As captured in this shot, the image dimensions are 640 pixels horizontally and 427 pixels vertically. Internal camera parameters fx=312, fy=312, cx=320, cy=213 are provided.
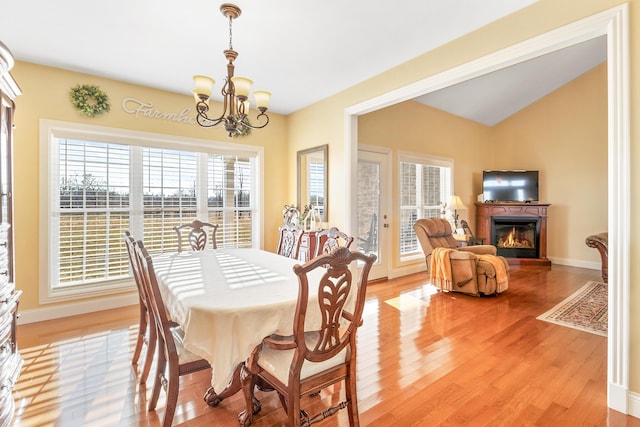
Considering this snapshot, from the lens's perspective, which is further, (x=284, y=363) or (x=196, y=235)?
(x=196, y=235)

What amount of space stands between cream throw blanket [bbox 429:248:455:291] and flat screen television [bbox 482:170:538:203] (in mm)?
3225

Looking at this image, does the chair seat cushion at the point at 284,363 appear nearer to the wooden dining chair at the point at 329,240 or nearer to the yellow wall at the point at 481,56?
the wooden dining chair at the point at 329,240

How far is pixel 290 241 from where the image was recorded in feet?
11.2

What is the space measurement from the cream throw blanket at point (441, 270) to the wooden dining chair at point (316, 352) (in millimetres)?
2955

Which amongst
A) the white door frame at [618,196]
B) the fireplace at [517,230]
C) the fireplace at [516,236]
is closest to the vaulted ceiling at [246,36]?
the white door frame at [618,196]

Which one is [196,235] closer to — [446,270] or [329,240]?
[329,240]

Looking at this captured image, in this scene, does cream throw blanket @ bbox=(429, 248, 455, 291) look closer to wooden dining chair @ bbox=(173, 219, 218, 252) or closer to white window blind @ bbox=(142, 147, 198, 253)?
wooden dining chair @ bbox=(173, 219, 218, 252)

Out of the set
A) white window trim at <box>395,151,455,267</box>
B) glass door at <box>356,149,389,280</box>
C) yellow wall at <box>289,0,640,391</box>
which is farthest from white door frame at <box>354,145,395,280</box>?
yellow wall at <box>289,0,640,391</box>

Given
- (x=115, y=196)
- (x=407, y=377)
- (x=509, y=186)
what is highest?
(x=509, y=186)

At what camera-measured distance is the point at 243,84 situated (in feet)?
7.20

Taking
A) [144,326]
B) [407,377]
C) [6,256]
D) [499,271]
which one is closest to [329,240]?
[407,377]

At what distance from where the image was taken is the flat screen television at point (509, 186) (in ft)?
21.8

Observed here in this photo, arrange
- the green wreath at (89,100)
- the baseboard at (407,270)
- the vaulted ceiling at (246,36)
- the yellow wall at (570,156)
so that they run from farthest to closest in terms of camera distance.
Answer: the yellow wall at (570,156)
the baseboard at (407,270)
the green wreath at (89,100)
the vaulted ceiling at (246,36)

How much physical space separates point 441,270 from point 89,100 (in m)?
4.86
